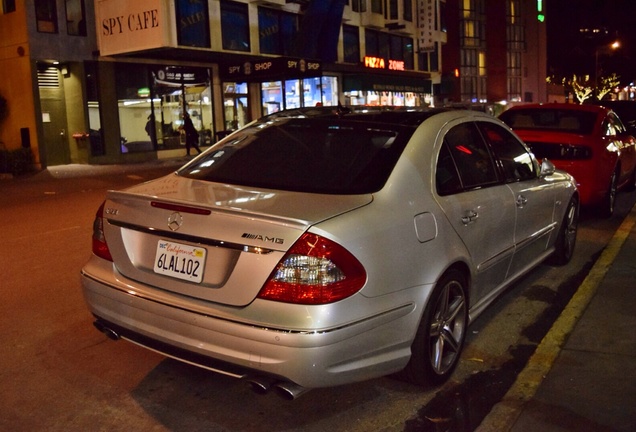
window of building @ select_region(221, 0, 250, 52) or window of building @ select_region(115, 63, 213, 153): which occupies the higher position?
window of building @ select_region(221, 0, 250, 52)

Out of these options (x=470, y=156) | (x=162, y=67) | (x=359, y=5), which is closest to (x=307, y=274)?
(x=470, y=156)

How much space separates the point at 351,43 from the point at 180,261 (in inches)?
1219

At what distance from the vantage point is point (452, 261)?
3820 millimetres

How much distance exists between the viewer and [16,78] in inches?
813

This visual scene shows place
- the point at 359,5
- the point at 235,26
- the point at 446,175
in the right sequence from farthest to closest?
the point at 359,5
the point at 235,26
the point at 446,175

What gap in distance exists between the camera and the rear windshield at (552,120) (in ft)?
29.9

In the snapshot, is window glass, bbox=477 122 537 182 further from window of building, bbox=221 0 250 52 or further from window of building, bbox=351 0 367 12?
window of building, bbox=351 0 367 12

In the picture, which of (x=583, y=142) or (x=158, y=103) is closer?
(x=583, y=142)

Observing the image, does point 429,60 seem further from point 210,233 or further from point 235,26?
point 210,233

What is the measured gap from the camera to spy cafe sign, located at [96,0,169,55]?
68.7 ft

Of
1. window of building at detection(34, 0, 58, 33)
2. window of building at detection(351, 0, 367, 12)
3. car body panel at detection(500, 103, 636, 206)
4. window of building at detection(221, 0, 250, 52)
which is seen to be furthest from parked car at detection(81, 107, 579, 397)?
window of building at detection(351, 0, 367, 12)

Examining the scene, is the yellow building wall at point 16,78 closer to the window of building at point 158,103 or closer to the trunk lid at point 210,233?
the window of building at point 158,103

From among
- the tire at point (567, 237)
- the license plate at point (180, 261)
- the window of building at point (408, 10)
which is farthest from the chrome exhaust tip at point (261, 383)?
the window of building at point (408, 10)

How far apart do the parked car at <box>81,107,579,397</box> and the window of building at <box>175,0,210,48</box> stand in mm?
18905
